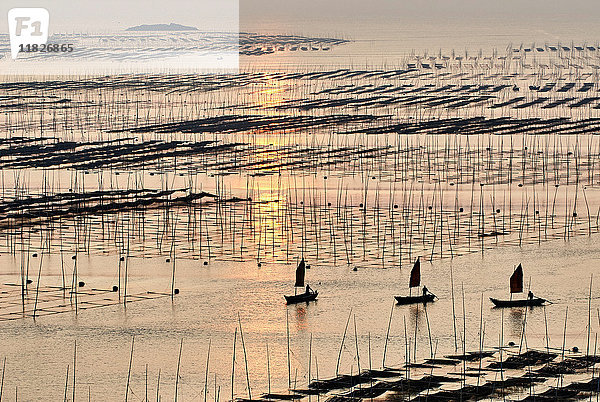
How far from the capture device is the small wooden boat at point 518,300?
2541 cm

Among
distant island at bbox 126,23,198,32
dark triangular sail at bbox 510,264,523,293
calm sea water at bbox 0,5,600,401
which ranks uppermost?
distant island at bbox 126,23,198,32

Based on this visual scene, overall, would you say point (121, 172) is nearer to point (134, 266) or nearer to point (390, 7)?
point (134, 266)

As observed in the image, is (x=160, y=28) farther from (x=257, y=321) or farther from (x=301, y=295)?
(x=257, y=321)

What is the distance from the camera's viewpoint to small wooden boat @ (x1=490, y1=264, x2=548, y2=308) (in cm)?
2541

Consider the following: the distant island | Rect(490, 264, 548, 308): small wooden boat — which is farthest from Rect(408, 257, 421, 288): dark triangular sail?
the distant island

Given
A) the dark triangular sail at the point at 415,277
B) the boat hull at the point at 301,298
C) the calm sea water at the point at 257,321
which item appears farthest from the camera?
the boat hull at the point at 301,298

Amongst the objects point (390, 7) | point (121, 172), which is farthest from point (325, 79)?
point (390, 7)

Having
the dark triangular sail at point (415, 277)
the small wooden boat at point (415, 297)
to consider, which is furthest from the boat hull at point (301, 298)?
the dark triangular sail at point (415, 277)

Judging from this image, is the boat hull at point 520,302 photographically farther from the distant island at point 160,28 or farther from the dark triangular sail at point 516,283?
the distant island at point 160,28

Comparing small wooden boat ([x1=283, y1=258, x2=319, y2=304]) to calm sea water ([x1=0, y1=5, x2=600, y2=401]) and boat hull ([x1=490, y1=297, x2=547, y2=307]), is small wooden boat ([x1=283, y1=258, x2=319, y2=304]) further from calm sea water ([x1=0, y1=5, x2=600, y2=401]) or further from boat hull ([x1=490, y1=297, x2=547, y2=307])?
boat hull ([x1=490, y1=297, x2=547, y2=307])

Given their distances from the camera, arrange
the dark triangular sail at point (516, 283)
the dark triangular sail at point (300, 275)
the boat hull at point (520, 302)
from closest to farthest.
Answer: the dark triangular sail at point (516, 283) → the boat hull at point (520, 302) → the dark triangular sail at point (300, 275)

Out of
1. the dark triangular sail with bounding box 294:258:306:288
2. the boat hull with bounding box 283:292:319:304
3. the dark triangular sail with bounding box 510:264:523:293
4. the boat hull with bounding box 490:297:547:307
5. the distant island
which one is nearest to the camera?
the dark triangular sail with bounding box 510:264:523:293

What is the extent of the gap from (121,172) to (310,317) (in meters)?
17.1

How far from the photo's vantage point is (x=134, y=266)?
1142 inches
